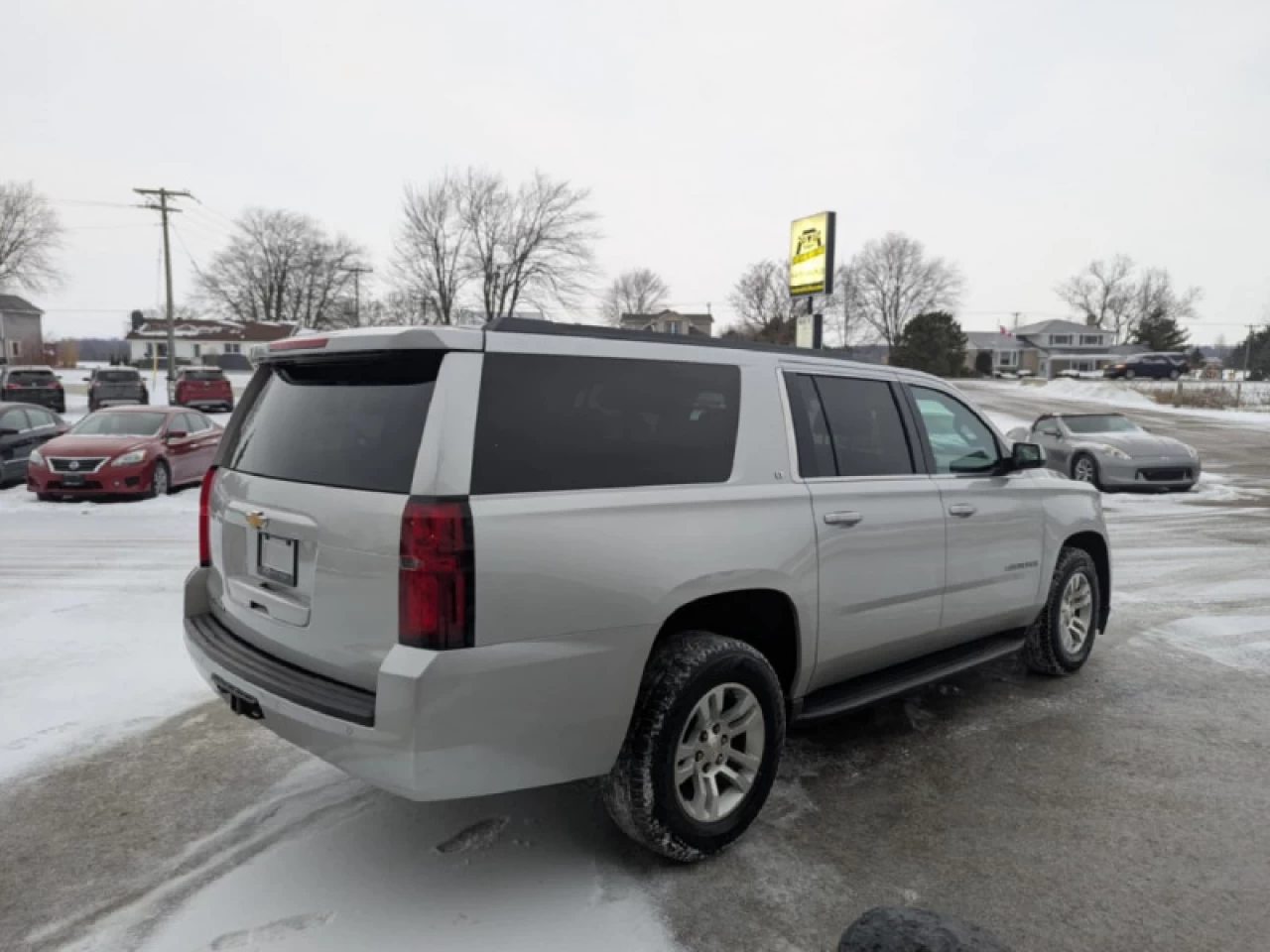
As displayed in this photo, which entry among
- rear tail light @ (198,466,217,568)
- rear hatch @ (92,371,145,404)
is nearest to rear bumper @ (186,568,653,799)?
rear tail light @ (198,466,217,568)

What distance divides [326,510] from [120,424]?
12.2 meters

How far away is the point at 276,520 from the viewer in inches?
118

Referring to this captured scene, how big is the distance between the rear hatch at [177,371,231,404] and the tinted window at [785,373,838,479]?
32.2 meters

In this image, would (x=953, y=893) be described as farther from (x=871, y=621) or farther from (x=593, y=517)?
(x=593, y=517)

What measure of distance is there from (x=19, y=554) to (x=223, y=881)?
23.8 feet

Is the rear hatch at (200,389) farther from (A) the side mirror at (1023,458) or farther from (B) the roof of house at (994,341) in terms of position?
(B) the roof of house at (994,341)

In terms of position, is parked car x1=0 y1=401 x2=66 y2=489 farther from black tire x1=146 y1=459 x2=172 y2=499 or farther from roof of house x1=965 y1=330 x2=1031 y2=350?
roof of house x1=965 y1=330 x2=1031 y2=350

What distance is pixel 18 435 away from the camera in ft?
43.8

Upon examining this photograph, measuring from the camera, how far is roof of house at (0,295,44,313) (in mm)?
84000

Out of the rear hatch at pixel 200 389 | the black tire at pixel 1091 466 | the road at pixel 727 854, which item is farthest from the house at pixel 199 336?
the road at pixel 727 854

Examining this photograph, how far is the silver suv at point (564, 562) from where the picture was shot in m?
2.56

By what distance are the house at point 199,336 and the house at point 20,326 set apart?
815 cm

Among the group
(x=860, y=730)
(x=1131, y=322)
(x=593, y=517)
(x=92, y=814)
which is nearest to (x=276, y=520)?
(x=593, y=517)

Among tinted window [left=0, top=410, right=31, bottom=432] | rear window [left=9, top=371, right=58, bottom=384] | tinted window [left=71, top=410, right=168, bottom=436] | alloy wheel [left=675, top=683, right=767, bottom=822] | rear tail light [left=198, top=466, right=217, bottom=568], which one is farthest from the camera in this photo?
rear window [left=9, top=371, right=58, bottom=384]
